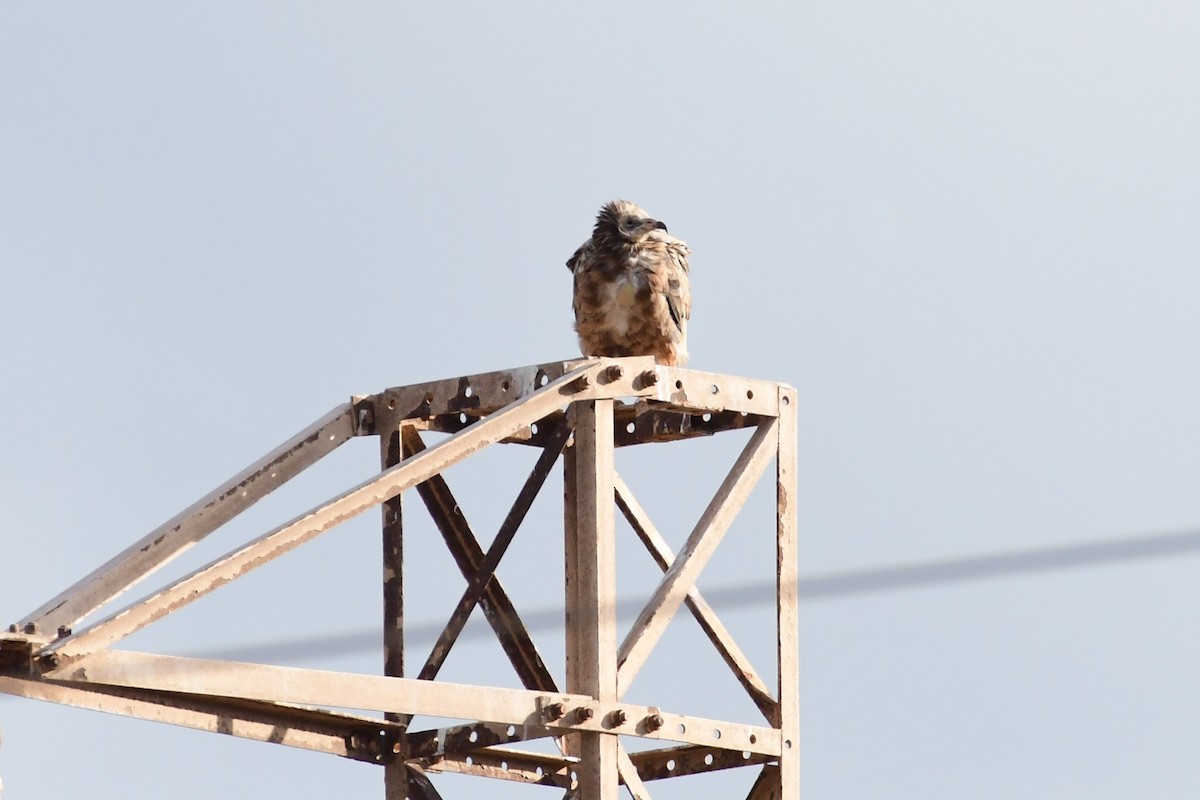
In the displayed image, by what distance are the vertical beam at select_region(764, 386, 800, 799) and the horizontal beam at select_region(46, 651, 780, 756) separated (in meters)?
0.12

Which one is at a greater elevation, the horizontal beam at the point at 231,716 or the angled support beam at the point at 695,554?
the angled support beam at the point at 695,554

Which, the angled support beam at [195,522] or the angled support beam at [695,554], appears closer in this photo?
the angled support beam at [195,522]

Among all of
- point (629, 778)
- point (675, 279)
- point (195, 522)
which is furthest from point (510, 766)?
point (675, 279)

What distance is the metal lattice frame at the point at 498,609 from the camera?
819cm

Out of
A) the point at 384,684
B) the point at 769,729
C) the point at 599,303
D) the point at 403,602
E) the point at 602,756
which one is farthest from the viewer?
the point at 599,303

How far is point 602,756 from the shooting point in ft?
30.4

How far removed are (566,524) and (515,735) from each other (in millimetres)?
1182

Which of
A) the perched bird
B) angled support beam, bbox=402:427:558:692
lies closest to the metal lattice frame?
angled support beam, bbox=402:427:558:692

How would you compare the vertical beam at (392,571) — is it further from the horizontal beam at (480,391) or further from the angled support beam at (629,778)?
the angled support beam at (629,778)

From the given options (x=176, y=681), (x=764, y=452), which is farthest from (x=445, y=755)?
(x=176, y=681)

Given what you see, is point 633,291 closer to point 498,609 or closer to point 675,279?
point 675,279

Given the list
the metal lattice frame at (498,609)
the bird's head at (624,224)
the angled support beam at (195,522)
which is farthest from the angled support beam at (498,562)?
the bird's head at (624,224)

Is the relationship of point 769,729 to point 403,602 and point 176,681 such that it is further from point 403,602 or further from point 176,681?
point 176,681

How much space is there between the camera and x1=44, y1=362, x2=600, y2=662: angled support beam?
7801 mm
